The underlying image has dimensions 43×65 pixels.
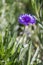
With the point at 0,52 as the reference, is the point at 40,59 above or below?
below

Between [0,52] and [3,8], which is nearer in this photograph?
[0,52]

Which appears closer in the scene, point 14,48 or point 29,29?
point 14,48

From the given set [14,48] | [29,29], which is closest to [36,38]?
[29,29]

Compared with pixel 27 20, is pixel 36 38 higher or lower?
lower

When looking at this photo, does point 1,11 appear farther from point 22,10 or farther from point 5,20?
point 22,10

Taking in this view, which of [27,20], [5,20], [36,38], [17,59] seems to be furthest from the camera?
[5,20]

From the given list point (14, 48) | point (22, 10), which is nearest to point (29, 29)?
point (22, 10)

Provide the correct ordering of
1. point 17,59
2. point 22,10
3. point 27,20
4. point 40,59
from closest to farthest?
point 17,59 < point 40,59 < point 27,20 < point 22,10

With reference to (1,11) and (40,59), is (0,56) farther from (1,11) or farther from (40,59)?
→ (1,11)

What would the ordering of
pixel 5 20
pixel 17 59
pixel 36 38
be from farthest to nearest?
pixel 5 20 < pixel 36 38 < pixel 17 59
